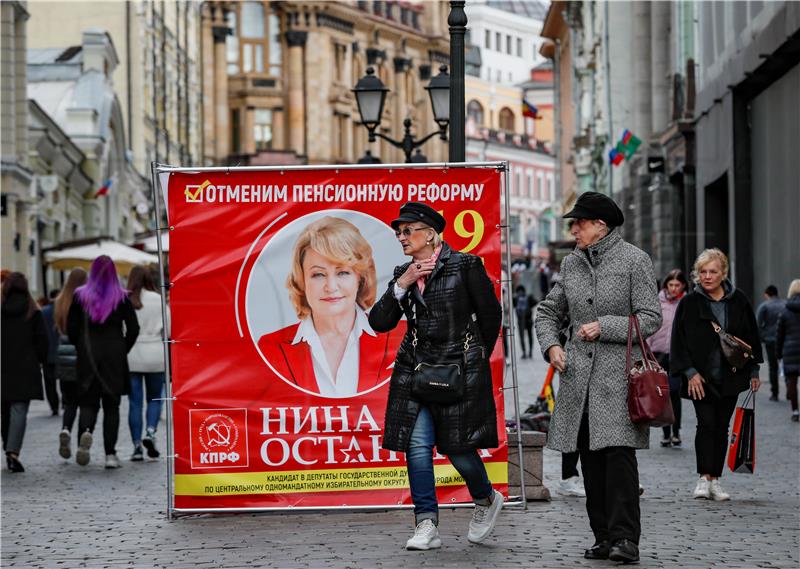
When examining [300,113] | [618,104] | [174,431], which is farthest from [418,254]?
[300,113]

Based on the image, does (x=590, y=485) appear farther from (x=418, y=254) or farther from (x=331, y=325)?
(x=331, y=325)

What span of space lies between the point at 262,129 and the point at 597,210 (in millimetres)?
90297

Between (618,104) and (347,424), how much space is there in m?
38.5

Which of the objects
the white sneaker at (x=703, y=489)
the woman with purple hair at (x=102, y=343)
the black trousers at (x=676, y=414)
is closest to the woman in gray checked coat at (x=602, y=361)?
the white sneaker at (x=703, y=489)

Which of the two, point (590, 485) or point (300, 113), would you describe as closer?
point (590, 485)

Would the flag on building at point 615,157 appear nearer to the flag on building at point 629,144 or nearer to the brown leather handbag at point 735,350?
the flag on building at point 629,144

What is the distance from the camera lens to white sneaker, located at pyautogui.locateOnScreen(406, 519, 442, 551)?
8695 millimetres

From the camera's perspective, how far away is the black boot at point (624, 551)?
8195mm

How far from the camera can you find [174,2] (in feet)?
239

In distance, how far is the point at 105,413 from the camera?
46.2 feet

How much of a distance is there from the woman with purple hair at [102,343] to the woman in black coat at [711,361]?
4919 mm

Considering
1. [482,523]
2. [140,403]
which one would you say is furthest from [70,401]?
[482,523]

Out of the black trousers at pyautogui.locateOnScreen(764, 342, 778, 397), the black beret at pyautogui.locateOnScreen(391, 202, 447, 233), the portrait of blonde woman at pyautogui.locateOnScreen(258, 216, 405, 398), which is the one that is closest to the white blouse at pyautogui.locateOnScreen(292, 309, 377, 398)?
the portrait of blonde woman at pyautogui.locateOnScreen(258, 216, 405, 398)

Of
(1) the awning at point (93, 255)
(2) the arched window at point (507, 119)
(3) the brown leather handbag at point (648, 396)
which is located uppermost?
(2) the arched window at point (507, 119)
